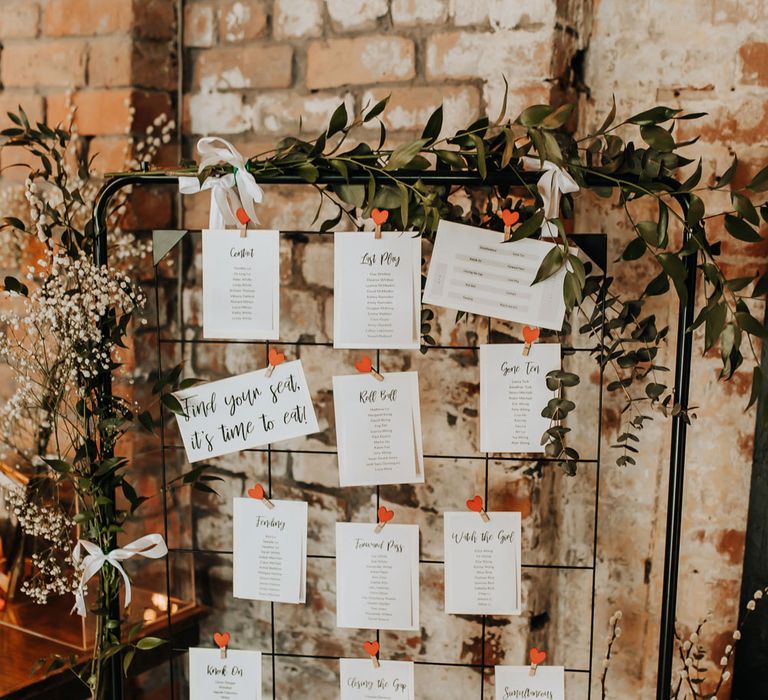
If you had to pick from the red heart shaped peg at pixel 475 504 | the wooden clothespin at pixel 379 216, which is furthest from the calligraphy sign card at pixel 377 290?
the red heart shaped peg at pixel 475 504

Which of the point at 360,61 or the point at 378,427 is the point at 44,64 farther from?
the point at 378,427

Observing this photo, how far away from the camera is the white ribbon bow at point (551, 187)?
1.12m

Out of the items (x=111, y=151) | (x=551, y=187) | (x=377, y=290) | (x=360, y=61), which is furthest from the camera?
(x=111, y=151)

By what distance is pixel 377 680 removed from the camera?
1.35 metres

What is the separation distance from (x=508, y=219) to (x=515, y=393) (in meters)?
0.29

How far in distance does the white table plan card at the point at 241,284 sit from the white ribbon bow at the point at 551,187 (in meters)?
0.43

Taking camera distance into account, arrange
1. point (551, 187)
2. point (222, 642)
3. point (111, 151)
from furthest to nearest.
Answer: point (111, 151)
point (222, 642)
point (551, 187)

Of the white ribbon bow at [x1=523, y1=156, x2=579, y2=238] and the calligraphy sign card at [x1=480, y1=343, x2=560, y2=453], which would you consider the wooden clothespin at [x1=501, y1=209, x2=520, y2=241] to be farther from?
the calligraphy sign card at [x1=480, y1=343, x2=560, y2=453]

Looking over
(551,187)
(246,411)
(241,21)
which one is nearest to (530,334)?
(551,187)

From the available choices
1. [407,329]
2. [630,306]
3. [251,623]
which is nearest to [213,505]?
[251,623]

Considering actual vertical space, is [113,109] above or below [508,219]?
above

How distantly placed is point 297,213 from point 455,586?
79 centimetres

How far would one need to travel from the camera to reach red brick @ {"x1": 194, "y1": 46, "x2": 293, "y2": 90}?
154 centimetres

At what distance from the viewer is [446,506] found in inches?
59.2
